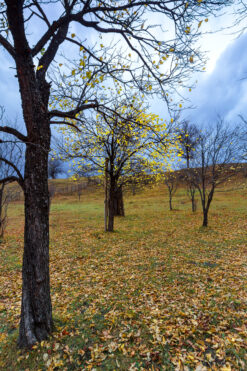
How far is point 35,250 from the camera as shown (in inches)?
132

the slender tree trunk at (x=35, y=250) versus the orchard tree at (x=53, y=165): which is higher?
the orchard tree at (x=53, y=165)

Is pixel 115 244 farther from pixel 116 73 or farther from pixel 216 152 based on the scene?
pixel 216 152

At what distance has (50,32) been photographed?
11.3ft

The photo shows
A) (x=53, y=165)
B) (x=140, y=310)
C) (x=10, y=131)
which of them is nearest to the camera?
(x=10, y=131)

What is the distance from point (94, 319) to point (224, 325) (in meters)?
2.83

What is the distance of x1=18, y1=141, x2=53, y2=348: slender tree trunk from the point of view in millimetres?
3299

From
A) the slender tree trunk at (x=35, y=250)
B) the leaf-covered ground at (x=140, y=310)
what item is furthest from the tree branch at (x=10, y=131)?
the leaf-covered ground at (x=140, y=310)

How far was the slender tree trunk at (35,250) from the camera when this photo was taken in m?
3.30

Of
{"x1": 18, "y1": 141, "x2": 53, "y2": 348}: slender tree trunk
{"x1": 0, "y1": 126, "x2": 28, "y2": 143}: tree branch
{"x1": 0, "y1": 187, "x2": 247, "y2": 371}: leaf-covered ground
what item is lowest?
{"x1": 0, "y1": 187, "x2": 247, "y2": 371}: leaf-covered ground

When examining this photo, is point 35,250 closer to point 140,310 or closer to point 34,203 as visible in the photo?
point 34,203

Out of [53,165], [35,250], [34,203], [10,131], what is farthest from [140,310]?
[53,165]

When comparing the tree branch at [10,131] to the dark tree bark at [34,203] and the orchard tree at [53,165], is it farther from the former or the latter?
the orchard tree at [53,165]

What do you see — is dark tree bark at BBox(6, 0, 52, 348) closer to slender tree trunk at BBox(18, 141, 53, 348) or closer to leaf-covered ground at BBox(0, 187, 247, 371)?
slender tree trunk at BBox(18, 141, 53, 348)

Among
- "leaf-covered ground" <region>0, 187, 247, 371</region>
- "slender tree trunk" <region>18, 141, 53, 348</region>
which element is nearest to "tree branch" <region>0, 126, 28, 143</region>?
"slender tree trunk" <region>18, 141, 53, 348</region>
